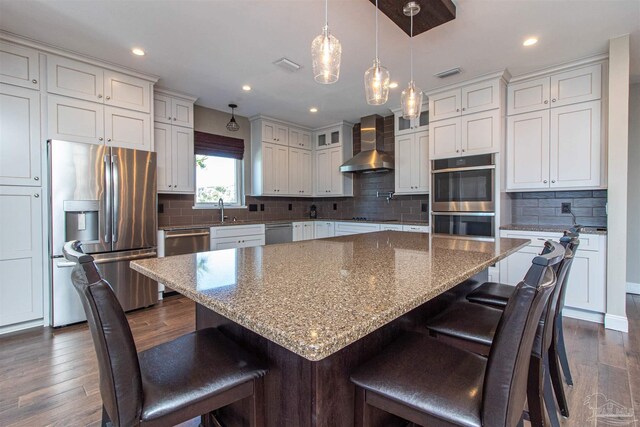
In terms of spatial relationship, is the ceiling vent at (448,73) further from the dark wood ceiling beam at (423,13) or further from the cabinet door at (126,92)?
the cabinet door at (126,92)

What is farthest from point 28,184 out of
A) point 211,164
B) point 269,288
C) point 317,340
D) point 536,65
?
point 536,65

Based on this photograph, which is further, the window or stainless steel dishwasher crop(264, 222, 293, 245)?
stainless steel dishwasher crop(264, 222, 293, 245)

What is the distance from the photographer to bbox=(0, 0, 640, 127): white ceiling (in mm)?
2244

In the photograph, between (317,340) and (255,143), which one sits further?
(255,143)

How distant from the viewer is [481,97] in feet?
11.4

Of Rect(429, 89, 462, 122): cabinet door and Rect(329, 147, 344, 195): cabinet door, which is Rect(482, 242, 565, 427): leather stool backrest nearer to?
Rect(429, 89, 462, 122): cabinet door

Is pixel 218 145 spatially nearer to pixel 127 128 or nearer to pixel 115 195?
pixel 127 128

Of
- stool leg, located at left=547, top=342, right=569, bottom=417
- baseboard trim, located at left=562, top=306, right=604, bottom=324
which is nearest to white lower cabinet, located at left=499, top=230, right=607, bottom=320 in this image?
baseboard trim, located at left=562, top=306, right=604, bottom=324

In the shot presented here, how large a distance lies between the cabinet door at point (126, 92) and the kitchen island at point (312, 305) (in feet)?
8.66

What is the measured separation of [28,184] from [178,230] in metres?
1.40

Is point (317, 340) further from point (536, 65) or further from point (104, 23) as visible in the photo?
point (536, 65)

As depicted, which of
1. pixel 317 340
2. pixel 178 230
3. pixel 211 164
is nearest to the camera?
pixel 317 340

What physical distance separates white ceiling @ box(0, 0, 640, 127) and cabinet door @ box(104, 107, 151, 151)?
1.64 feet

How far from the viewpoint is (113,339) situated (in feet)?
2.66
